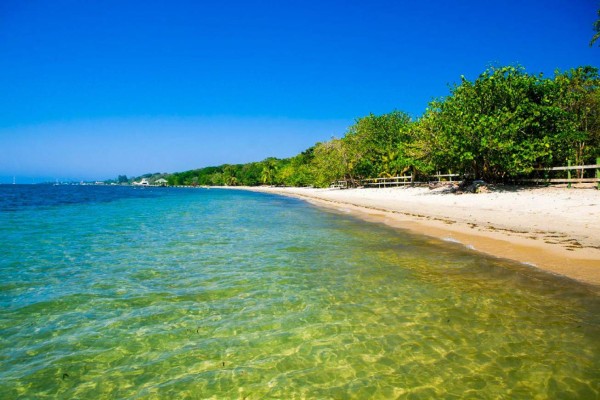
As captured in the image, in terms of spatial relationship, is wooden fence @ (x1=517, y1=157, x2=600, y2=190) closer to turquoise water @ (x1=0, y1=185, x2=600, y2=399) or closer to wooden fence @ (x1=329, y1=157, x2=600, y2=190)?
wooden fence @ (x1=329, y1=157, x2=600, y2=190)

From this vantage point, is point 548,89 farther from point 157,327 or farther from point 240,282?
point 157,327

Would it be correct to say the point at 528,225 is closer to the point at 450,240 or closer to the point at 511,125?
the point at 450,240

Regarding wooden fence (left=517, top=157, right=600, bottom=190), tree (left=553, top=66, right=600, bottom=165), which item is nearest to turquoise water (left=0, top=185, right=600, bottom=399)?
wooden fence (left=517, top=157, right=600, bottom=190)

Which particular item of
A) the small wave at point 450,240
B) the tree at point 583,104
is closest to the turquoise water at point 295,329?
the small wave at point 450,240

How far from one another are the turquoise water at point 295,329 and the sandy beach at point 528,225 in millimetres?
1386

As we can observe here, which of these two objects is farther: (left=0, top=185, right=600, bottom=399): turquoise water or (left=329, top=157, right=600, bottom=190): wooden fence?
(left=329, top=157, right=600, bottom=190): wooden fence

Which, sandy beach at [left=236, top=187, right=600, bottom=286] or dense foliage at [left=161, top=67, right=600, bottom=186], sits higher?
dense foliage at [left=161, top=67, right=600, bottom=186]

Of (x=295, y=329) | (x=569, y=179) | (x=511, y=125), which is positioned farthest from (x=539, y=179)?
(x=295, y=329)

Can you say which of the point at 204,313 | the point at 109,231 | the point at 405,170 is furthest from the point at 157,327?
the point at 405,170

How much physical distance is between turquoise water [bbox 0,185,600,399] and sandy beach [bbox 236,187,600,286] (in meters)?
1.39

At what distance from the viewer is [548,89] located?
30172 mm

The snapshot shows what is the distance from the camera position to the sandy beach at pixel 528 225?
10.4m

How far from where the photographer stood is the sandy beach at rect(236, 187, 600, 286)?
34.3ft

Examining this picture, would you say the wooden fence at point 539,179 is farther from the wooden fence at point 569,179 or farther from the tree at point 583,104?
the tree at point 583,104
